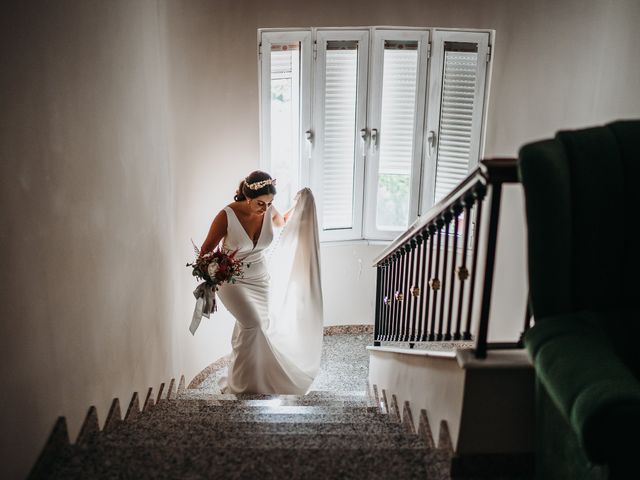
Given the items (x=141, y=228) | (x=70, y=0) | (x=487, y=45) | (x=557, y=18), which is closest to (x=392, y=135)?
(x=487, y=45)

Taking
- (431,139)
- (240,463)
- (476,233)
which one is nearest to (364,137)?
(431,139)

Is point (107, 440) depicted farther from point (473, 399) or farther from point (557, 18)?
point (557, 18)

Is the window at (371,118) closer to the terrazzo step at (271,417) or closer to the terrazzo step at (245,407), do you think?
the terrazzo step at (245,407)

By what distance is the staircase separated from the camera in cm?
208

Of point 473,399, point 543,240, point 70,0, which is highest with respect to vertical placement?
point 70,0

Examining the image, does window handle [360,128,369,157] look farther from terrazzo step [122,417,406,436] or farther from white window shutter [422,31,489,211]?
terrazzo step [122,417,406,436]

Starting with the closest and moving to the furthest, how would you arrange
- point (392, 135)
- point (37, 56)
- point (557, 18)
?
point (37, 56), point (557, 18), point (392, 135)

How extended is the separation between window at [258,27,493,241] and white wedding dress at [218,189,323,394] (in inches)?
40.7

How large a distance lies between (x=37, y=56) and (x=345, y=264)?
3.91 meters

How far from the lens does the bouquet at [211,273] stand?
152 inches

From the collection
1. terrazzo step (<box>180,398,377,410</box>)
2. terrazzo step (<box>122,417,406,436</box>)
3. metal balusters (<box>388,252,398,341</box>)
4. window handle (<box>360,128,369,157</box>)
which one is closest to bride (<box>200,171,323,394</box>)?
terrazzo step (<box>180,398,377,410</box>)

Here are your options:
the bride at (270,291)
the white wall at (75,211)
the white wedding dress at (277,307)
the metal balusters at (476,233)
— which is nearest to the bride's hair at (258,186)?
the bride at (270,291)

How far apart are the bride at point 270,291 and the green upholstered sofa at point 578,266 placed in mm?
2510

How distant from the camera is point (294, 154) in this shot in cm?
540
